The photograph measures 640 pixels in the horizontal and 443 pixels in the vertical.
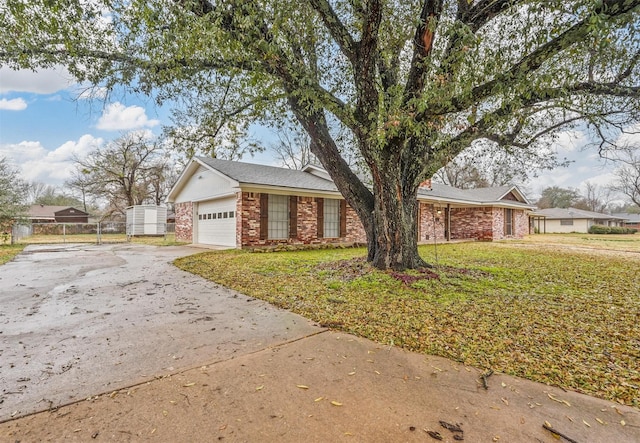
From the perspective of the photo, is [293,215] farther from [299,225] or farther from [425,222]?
[425,222]

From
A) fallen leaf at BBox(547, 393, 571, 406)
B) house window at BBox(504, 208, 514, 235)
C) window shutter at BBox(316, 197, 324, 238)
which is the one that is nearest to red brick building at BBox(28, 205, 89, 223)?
window shutter at BBox(316, 197, 324, 238)

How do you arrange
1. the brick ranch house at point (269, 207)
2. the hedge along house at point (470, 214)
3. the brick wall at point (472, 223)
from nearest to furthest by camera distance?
the brick ranch house at point (269, 207) < the hedge along house at point (470, 214) < the brick wall at point (472, 223)

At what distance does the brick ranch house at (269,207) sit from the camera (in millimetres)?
11219

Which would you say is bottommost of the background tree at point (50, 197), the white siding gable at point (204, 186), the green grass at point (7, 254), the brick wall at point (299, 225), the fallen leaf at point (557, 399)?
the fallen leaf at point (557, 399)

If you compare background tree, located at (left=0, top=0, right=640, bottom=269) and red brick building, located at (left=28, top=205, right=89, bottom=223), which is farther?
red brick building, located at (left=28, top=205, right=89, bottom=223)

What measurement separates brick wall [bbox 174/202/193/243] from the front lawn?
341 inches

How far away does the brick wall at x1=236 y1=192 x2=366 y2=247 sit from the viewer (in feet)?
36.0

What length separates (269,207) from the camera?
11773 millimetres

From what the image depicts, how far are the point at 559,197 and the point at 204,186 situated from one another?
52.9 meters

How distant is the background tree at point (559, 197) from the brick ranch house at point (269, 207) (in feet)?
125

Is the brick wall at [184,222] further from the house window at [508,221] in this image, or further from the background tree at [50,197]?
the background tree at [50,197]

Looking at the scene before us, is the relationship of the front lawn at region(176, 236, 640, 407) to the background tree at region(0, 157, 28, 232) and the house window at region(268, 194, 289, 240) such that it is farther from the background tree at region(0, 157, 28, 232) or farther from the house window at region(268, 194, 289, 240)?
the background tree at region(0, 157, 28, 232)

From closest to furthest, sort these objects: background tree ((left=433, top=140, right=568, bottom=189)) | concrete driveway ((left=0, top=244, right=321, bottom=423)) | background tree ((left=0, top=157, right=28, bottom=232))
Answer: concrete driveway ((left=0, top=244, right=321, bottom=423))
background tree ((left=433, top=140, right=568, bottom=189))
background tree ((left=0, top=157, right=28, bottom=232))

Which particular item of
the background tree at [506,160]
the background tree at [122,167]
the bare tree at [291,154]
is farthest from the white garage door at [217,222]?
the bare tree at [291,154]
